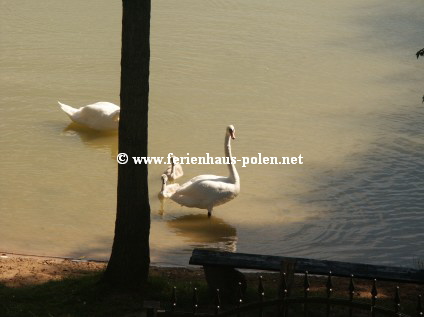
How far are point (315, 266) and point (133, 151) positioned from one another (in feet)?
6.00

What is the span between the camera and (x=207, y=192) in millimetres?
11562

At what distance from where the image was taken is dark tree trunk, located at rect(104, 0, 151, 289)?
25.9 feet

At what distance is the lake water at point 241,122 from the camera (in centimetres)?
1141

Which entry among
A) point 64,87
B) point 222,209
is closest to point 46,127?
point 64,87

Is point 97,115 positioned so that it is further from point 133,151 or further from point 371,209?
point 133,151

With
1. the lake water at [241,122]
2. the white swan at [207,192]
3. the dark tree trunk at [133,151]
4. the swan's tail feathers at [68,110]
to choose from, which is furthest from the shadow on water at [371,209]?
the swan's tail feathers at [68,110]

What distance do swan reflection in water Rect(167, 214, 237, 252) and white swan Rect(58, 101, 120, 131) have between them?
2966 millimetres

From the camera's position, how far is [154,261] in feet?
34.3

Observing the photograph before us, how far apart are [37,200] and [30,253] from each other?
163 cm

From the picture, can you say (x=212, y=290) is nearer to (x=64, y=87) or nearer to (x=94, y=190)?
(x=94, y=190)

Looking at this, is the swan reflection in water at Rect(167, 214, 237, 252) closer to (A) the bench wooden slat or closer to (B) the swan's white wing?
(B) the swan's white wing

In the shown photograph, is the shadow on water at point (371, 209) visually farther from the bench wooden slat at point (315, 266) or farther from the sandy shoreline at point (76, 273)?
the bench wooden slat at point (315, 266)

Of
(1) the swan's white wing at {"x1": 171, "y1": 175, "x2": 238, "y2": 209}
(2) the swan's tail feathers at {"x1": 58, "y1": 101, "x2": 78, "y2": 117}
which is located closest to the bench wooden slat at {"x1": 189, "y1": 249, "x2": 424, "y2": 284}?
(1) the swan's white wing at {"x1": 171, "y1": 175, "x2": 238, "y2": 209}

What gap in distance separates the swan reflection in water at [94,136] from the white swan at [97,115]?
17 cm
